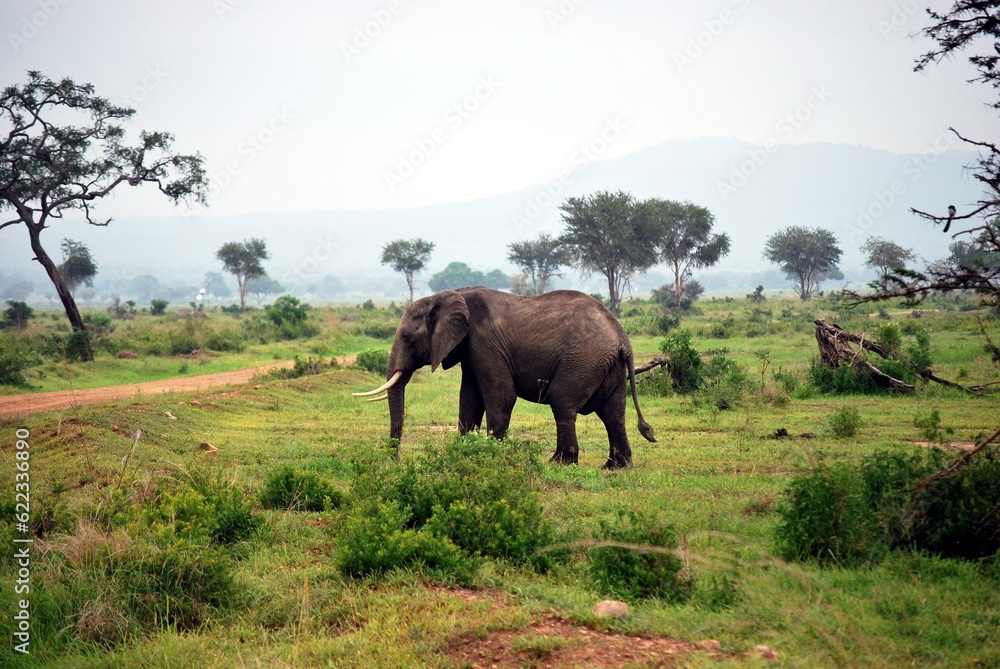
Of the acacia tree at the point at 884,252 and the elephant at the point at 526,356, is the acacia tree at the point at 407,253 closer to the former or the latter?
the acacia tree at the point at 884,252

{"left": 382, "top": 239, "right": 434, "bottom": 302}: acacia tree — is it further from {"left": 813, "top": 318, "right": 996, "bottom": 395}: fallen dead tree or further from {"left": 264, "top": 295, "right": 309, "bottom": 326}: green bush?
{"left": 813, "top": 318, "right": 996, "bottom": 395}: fallen dead tree

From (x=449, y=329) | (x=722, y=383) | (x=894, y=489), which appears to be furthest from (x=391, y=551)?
(x=722, y=383)

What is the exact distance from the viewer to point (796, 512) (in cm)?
639

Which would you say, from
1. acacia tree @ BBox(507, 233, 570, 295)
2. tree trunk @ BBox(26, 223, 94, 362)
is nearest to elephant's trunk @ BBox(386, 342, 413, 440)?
tree trunk @ BBox(26, 223, 94, 362)

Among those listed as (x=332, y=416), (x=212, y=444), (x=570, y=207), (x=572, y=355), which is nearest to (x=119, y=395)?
(x=332, y=416)

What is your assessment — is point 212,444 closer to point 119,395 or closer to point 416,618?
point 119,395

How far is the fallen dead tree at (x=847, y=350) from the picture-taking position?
17031mm

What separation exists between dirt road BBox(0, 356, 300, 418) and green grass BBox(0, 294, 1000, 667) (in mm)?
2940

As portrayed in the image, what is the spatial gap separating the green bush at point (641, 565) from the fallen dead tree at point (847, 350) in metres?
12.7

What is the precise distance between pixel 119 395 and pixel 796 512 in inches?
614

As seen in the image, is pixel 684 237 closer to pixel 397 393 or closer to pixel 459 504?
pixel 397 393

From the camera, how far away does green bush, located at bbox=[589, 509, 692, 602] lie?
5.78m

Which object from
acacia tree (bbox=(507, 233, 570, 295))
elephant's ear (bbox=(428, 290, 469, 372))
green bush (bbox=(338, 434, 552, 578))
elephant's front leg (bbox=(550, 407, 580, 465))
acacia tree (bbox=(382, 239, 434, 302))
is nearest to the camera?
green bush (bbox=(338, 434, 552, 578))

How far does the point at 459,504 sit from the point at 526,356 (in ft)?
15.6
